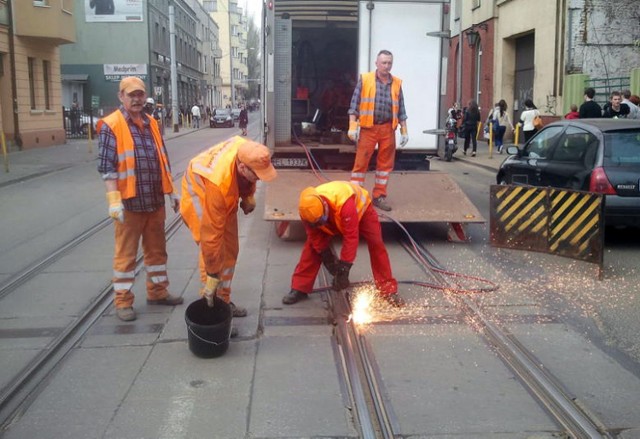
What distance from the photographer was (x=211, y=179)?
16.1 ft

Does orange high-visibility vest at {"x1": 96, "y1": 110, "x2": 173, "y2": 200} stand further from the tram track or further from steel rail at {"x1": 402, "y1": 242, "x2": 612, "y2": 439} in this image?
steel rail at {"x1": 402, "y1": 242, "x2": 612, "y2": 439}

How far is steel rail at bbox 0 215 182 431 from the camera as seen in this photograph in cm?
426

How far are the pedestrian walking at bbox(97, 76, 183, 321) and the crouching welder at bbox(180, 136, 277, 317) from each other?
0.60 m

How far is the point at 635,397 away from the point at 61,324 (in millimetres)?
4263

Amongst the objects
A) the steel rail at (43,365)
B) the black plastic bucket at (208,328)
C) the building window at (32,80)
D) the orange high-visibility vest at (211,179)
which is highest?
the building window at (32,80)

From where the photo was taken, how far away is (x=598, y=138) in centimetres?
850

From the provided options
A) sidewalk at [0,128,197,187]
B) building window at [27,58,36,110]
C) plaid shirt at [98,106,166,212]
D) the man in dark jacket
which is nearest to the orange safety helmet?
plaid shirt at [98,106,166,212]

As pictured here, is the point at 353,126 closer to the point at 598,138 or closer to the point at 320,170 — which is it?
the point at 320,170

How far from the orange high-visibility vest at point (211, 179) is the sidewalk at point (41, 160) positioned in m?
11.5

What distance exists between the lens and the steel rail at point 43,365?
4.26 m

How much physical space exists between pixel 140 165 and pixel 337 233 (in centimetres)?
173

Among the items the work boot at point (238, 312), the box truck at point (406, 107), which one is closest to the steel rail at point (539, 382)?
the work boot at point (238, 312)

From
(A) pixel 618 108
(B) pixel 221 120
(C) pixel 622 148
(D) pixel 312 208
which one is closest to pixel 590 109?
(A) pixel 618 108

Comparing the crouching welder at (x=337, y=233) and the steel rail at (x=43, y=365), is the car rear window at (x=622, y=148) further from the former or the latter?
the steel rail at (x=43, y=365)
